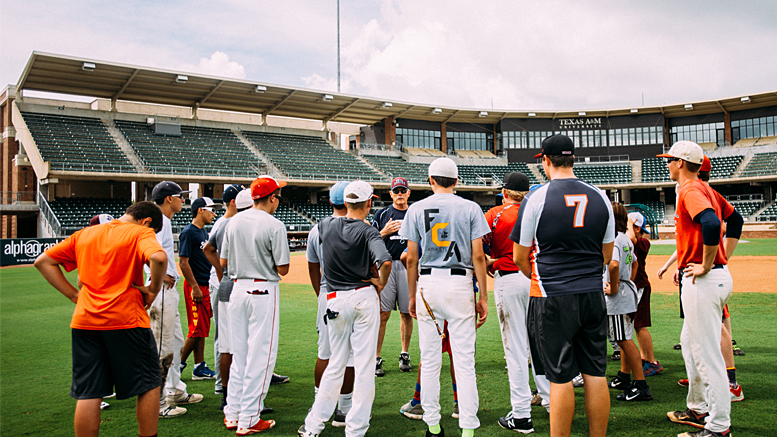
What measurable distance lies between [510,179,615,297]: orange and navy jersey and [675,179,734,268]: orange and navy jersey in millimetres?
1068

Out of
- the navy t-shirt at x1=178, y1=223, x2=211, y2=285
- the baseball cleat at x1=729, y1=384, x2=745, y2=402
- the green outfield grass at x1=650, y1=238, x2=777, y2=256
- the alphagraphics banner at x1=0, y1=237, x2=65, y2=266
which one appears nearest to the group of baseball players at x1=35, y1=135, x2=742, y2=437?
the navy t-shirt at x1=178, y1=223, x2=211, y2=285

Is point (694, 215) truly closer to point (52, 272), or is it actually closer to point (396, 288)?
point (396, 288)

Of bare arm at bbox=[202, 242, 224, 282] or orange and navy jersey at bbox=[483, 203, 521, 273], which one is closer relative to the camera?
orange and navy jersey at bbox=[483, 203, 521, 273]

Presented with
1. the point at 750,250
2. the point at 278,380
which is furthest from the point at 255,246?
the point at 750,250

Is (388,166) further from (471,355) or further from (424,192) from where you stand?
(471,355)

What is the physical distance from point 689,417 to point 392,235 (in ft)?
11.4

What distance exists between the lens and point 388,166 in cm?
4428

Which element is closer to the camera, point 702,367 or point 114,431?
point 702,367

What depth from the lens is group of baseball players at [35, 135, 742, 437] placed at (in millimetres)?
3164

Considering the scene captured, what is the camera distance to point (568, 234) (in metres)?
3.13

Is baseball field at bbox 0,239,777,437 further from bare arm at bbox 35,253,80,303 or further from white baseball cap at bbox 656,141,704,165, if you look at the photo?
white baseball cap at bbox 656,141,704,165

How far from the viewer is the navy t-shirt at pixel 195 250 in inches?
212

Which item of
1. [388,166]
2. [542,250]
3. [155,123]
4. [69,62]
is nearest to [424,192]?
[388,166]

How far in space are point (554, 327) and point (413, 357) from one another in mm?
3585
